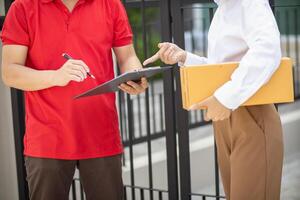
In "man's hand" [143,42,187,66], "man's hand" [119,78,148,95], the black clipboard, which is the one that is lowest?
"man's hand" [119,78,148,95]

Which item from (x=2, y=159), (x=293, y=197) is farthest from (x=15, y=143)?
(x=293, y=197)

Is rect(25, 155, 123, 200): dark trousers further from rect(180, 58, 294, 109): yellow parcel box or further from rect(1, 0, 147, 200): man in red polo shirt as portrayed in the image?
rect(180, 58, 294, 109): yellow parcel box

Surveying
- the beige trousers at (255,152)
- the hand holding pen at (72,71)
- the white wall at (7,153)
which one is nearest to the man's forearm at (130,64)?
the hand holding pen at (72,71)

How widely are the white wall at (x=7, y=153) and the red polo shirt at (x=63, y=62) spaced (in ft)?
3.88

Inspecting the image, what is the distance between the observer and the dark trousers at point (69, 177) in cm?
228

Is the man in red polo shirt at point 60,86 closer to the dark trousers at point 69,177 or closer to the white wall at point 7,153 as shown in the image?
the dark trousers at point 69,177

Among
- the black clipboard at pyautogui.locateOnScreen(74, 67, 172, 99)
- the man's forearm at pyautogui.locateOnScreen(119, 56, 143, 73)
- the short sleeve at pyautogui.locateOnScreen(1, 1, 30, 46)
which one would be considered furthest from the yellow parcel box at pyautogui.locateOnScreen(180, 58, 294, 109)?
the short sleeve at pyautogui.locateOnScreen(1, 1, 30, 46)

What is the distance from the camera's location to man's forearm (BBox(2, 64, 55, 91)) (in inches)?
85.4

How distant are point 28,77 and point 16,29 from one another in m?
0.21

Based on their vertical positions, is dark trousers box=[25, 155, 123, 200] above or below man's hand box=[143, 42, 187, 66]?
below

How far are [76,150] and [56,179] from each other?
5.9 inches

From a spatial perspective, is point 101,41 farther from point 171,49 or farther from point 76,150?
point 76,150

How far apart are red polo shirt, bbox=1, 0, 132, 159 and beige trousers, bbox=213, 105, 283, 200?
2.01 ft

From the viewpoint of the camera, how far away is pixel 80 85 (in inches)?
89.1
